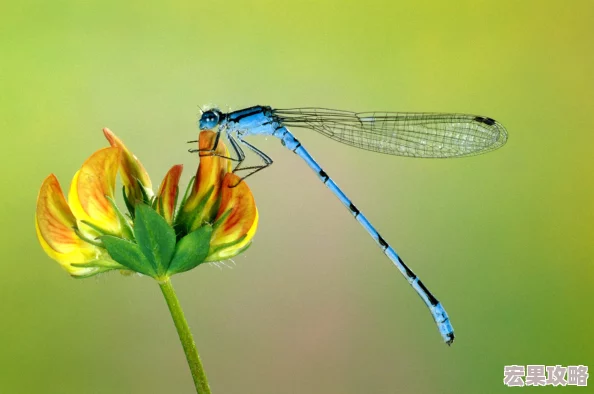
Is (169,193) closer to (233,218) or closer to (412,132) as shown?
(233,218)

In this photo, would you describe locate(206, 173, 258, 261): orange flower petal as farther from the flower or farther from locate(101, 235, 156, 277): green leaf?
locate(101, 235, 156, 277): green leaf

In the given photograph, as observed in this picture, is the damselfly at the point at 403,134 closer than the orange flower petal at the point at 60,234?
No

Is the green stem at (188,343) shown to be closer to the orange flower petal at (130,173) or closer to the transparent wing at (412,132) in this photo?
the orange flower petal at (130,173)

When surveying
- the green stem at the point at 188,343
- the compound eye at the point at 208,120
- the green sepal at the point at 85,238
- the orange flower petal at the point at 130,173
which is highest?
the compound eye at the point at 208,120

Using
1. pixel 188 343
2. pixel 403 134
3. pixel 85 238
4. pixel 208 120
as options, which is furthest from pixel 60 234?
pixel 403 134

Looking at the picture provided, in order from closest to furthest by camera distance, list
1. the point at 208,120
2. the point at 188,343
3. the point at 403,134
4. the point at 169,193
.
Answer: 1. the point at 188,343
2. the point at 169,193
3. the point at 208,120
4. the point at 403,134

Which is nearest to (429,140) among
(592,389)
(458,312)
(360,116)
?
(360,116)

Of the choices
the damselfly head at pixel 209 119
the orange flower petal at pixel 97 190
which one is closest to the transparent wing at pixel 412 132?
the damselfly head at pixel 209 119

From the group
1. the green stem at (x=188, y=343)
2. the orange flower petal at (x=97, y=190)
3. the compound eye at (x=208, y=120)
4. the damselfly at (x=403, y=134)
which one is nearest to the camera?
the green stem at (x=188, y=343)
